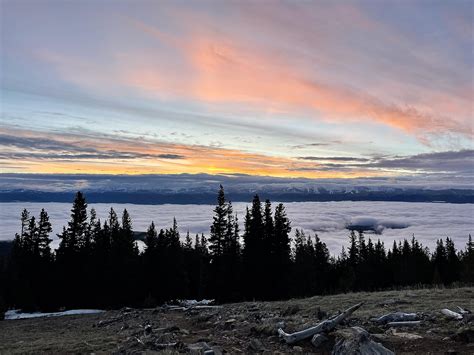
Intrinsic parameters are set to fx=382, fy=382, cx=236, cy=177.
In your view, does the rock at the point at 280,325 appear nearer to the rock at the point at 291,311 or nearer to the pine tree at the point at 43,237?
the rock at the point at 291,311

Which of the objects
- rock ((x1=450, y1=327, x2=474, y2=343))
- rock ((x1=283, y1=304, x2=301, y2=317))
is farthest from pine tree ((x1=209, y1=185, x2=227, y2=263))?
rock ((x1=450, y1=327, x2=474, y2=343))

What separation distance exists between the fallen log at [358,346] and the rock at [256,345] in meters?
2.48

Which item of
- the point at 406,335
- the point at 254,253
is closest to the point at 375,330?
the point at 406,335

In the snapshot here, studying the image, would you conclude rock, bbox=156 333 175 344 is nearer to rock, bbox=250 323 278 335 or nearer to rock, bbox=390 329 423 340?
rock, bbox=250 323 278 335

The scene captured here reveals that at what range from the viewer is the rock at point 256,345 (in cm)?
1175

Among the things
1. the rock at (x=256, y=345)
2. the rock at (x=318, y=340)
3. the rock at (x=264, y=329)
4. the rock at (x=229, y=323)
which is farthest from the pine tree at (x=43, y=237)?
the rock at (x=318, y=340)

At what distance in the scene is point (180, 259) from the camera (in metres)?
50.9

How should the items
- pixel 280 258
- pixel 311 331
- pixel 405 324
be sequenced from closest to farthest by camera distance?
1. pixel 311 331
2. pixel 405 324
3. pixel 280 258

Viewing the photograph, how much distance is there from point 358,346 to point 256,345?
3.59m

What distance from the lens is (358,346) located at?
959 cm

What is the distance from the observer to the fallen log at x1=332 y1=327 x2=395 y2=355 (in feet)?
31.0

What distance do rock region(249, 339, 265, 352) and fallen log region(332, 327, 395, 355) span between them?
2.48m

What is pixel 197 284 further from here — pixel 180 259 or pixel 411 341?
pixel 411 341

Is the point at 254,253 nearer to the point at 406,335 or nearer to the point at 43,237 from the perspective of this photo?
the point at 43,237
